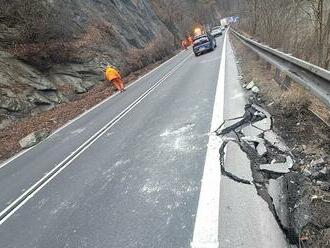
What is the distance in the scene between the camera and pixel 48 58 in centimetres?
1908

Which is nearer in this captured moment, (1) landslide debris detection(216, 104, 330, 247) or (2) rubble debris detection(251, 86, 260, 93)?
(1) landslide debris detection(216, 104, 330, 247)

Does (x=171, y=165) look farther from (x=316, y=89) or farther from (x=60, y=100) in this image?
(x=60, y=100)

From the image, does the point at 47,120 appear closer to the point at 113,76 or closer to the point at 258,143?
the point at 113,76

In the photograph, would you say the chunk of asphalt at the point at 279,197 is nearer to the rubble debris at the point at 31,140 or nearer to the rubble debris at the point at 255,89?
the rubble debris at the point at 255,89

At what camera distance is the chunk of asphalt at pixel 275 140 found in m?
4.87

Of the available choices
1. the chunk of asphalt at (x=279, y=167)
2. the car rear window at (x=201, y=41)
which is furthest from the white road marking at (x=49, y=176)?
the car rear window at (x=201, y=41)

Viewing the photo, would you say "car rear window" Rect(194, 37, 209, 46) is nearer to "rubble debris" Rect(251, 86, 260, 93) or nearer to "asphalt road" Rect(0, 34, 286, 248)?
"asphalt road" Rect(0, 34, 286, 248)

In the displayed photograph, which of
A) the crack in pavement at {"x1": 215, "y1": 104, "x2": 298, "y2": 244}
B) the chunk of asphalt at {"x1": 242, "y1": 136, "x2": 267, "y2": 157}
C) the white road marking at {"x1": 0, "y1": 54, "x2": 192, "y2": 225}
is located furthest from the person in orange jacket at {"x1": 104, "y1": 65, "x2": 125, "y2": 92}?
the chunk of asphalt at {"x1": 242, "y1": 136, "x2": 267, "y2": 157}

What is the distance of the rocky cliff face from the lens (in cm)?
1627

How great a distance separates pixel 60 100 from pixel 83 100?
3.84ft

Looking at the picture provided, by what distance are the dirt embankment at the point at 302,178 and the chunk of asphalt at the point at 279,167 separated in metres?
0.06

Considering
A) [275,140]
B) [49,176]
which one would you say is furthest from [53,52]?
[275,140]

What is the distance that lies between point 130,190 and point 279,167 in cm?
205

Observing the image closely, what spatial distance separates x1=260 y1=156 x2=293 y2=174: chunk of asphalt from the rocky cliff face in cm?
1273
